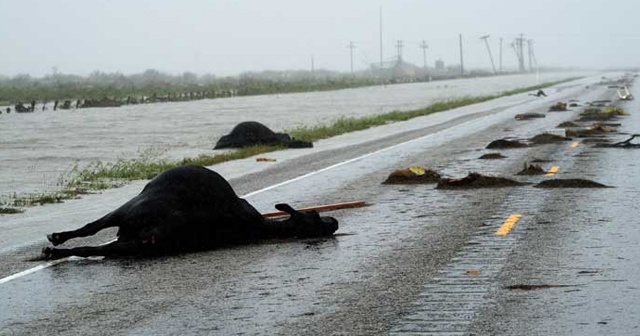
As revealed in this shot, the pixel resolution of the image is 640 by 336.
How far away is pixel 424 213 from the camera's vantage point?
1504 centimetres

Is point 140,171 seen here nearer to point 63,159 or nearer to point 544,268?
point 63,159

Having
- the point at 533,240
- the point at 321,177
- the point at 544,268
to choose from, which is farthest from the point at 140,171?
the point at 544,268

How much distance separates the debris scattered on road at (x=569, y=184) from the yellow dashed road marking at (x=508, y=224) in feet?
11.5

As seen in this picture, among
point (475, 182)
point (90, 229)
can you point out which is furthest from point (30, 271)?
point (475, 182)

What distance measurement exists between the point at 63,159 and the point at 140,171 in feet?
23.8

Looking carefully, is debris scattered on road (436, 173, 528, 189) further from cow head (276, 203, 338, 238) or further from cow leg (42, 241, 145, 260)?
cow leg (42, 241, 145, 260)

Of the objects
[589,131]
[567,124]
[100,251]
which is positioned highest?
[100,251]

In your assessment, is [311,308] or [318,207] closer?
[311,308]

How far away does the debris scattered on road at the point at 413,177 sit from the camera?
1947 cm

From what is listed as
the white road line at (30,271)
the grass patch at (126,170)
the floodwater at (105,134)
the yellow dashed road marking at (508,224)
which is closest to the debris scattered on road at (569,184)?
the yellow dashed road marking at (508,224)

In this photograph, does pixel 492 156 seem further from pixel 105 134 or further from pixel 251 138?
pixel 105 134

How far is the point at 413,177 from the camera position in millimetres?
19688

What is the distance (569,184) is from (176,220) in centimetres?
779

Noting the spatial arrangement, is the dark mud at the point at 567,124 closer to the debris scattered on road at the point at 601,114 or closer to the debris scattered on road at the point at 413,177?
the debris scattered on road at the point at 601,114
